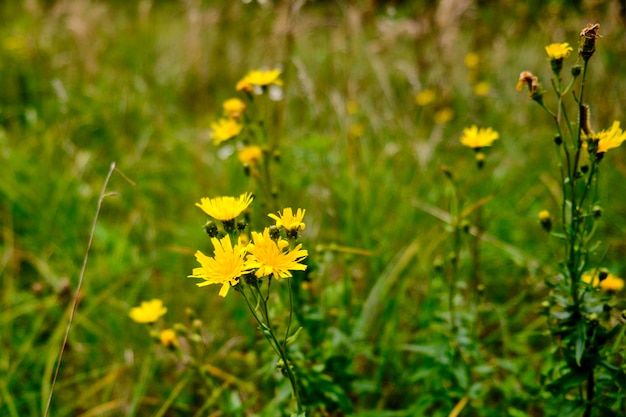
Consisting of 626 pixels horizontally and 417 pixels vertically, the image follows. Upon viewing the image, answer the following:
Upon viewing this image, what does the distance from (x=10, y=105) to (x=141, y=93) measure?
820mm

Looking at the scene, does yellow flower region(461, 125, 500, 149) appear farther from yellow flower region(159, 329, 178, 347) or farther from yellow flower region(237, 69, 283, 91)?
yellow flower region(159, 329, 178, 347)

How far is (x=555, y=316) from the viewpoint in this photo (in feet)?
3.82

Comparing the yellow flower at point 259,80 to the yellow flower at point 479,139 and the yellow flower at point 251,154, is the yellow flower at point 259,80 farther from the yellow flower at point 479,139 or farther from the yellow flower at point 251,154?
the yellow flower at point 479,139

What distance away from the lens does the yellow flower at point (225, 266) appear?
937mm

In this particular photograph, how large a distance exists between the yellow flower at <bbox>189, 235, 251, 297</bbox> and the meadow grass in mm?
406

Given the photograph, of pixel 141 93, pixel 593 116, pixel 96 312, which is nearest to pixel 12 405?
pixel 96 312

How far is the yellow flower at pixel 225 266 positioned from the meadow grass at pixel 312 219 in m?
0.41

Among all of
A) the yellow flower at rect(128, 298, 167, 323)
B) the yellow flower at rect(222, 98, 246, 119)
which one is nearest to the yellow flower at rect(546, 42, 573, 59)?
the yellow flower at rect(222, 98, 246, 119)

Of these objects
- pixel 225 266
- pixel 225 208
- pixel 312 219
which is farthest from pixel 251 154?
pixel 312 219

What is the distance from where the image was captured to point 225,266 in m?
0.96

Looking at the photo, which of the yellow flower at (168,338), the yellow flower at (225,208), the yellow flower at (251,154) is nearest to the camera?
the yellow flower at (225,208)

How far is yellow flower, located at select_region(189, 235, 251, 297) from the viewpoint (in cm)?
94

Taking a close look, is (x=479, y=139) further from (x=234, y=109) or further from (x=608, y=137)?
(x=234, y=109)

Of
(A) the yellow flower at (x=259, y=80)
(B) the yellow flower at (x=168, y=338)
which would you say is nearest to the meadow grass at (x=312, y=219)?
(B) the yellow flower at (x=168, y=338)
